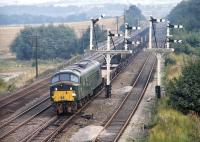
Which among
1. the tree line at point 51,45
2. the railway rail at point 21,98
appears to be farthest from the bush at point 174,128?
the tree line at point 51,45

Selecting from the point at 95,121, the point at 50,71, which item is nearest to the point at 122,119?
the point at 95,121

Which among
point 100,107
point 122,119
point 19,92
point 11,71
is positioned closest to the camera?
point 122,119

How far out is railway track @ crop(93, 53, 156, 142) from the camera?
26547 millimetres

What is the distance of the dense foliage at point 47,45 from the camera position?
108062mm

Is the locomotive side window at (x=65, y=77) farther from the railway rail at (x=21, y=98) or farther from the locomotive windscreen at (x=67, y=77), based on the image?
the railway rail at (x=21, y=98)

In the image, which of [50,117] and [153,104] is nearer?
[50,117]

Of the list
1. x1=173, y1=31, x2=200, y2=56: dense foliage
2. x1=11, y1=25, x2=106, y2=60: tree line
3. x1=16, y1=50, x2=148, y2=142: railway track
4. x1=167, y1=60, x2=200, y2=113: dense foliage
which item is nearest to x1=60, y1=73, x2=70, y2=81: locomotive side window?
x1=16, y1=50, x2=148, y2=142: railway track

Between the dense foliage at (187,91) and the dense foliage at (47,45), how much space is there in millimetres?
76292

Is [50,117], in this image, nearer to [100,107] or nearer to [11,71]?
[100,107]

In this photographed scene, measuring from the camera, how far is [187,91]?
2942cm

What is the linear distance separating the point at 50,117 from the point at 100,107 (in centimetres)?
472

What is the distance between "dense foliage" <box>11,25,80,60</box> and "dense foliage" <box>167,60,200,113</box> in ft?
250

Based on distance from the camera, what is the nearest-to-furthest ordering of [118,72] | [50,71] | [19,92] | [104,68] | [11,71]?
[19,92] < [104,68] < [118,72] < [50,71] < [11,71]

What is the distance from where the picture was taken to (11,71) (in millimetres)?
85750
